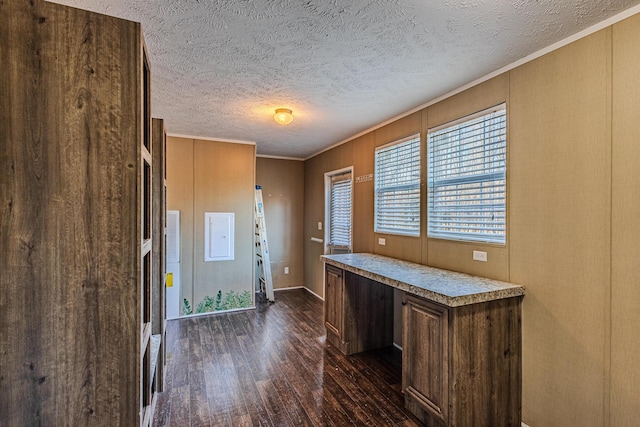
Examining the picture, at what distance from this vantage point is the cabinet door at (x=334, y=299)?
333cm

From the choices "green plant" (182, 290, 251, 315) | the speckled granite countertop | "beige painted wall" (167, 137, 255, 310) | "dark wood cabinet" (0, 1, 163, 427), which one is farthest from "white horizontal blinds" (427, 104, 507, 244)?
"green plant" (182, 290, 251, 315)

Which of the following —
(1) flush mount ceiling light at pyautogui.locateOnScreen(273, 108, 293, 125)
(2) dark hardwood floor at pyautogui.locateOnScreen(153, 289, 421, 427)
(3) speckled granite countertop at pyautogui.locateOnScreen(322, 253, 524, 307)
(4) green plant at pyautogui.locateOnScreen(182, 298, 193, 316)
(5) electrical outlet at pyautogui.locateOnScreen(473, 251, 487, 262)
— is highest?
(1) flush mount ceiling light at pyautogui.locateOnScreen(273, 108, 293, 125)

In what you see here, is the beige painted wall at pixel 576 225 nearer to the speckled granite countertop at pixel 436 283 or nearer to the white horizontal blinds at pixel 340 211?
the speckled granite countertop at pixel 436 283

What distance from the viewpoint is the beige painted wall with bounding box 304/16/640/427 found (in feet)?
5.49

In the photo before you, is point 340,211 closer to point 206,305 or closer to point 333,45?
point 206,305

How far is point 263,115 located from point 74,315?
108 inches

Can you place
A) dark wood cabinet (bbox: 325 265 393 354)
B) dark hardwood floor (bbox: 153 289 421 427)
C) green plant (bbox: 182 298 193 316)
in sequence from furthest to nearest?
green plant (bbox: 182 298 193 316) < dark wood cabinet (bbox: 325 265 393 354) < dark hardwood floor (bbox: 153 289 421 427)

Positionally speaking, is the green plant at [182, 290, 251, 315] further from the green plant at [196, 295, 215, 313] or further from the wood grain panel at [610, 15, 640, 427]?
the wood grain panel at [610, 15, 640, 427]

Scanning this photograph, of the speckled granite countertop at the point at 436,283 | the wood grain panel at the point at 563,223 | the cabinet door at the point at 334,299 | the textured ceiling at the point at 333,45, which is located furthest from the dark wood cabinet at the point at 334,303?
the textured ceiling at the point at 333,45

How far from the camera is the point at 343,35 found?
189 cm

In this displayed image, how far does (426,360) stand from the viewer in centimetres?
219

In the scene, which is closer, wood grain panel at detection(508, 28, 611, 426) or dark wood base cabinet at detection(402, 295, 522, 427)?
wood grain panel at detection(508, 28, 611, 426)

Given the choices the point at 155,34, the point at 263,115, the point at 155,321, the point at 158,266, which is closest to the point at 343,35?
the point at 155,34

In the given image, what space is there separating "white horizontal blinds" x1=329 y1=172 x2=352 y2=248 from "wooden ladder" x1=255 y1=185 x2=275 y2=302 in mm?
1127
